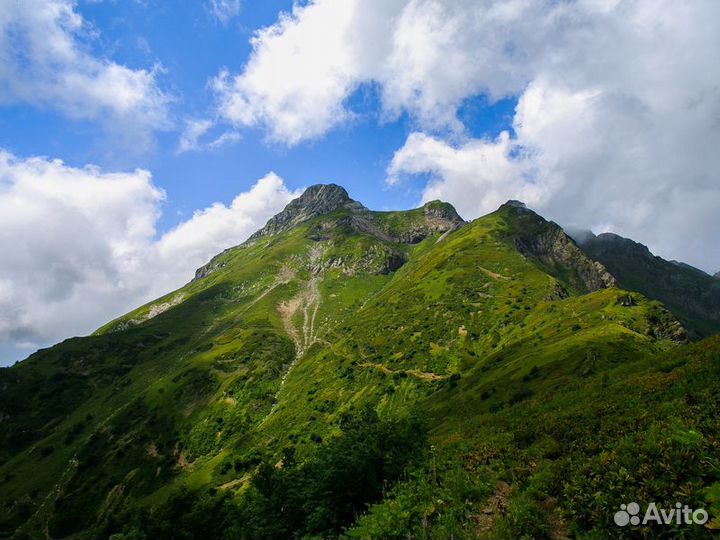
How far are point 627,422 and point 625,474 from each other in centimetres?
705

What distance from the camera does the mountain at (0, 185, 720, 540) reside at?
53.4ft

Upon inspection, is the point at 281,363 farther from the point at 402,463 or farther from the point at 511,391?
the point at 402,463

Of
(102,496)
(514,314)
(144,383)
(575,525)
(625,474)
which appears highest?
(144,383)

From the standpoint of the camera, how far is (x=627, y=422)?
20.3 m

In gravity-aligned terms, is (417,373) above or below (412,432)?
below

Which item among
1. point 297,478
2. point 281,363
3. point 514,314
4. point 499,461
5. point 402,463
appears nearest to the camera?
point 499,461

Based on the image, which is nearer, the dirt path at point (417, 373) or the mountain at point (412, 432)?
the mountain at point (412, 432)

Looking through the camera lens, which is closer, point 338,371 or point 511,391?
point 511,391

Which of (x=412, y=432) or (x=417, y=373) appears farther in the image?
(x=417, y=373)

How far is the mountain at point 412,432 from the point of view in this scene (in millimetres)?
16281

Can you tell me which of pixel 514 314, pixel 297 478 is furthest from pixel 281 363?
pixel 297 478

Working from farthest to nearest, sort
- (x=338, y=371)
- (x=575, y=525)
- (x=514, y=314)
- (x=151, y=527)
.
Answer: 1. (x=338, y=371)
2. (x=514, y=314)
3. (x=151, y=527)
4. (x=575, y=525)

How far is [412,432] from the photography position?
2839 centimetres

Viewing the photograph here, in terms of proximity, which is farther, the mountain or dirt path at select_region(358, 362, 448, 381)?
dirt path at select_region(358, 362, 448, 381)
